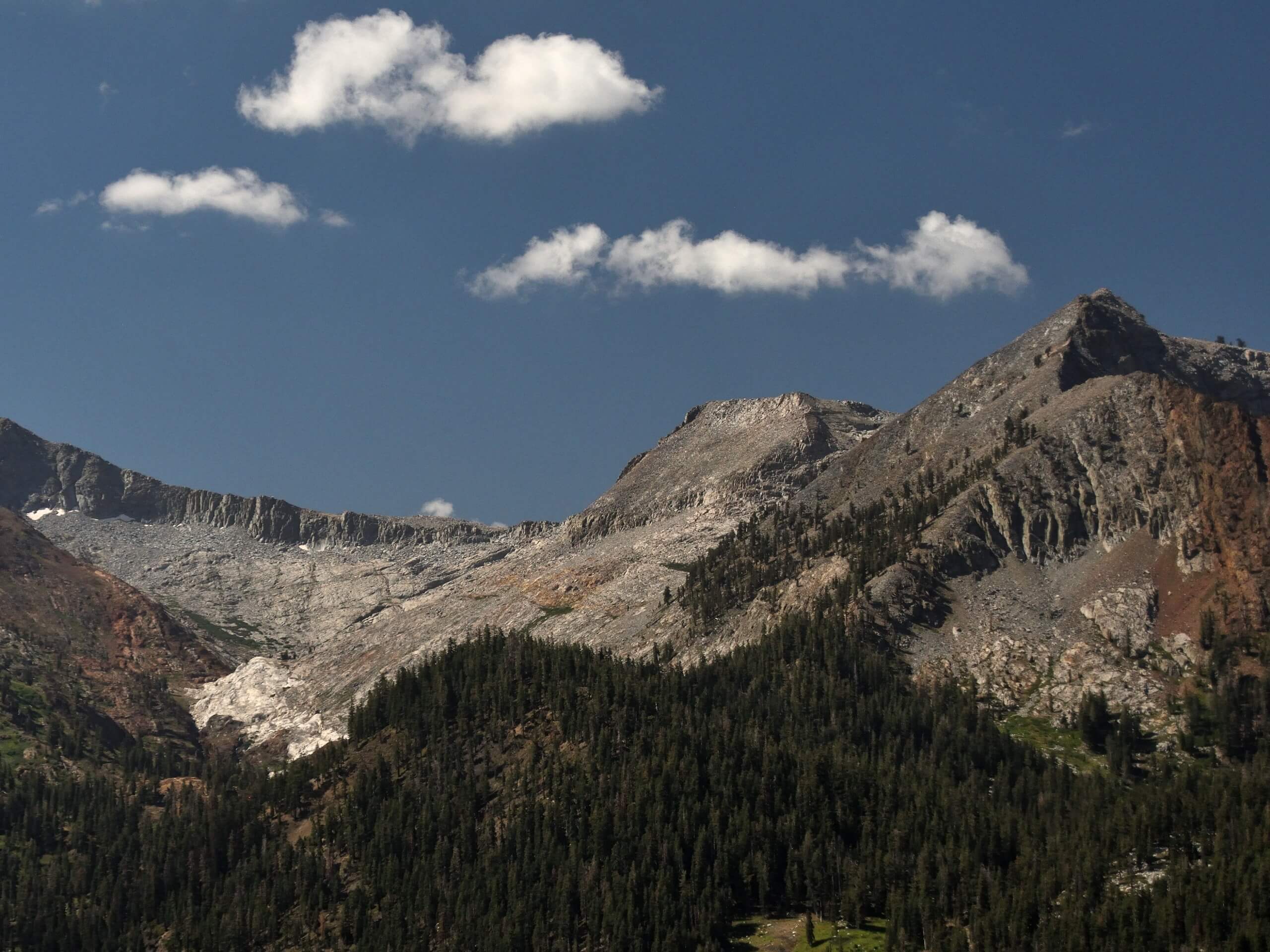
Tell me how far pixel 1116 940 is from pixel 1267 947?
1612cm

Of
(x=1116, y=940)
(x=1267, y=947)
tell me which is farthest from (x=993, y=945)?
(x=1267, y=947)

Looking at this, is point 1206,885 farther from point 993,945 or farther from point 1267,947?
point 993,945

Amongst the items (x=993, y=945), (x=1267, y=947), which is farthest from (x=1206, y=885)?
(x=993, y=945)

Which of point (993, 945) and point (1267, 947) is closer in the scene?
point (1267, 947)

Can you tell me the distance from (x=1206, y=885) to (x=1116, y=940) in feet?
43.3

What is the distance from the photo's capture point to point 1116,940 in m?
192

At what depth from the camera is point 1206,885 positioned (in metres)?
196

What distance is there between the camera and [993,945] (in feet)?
649

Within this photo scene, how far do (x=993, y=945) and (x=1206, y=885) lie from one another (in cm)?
2553

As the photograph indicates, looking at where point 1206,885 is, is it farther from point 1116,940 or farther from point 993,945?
point 993,945

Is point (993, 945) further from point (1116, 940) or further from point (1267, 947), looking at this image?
point (1267, 947)

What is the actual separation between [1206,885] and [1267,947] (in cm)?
1192

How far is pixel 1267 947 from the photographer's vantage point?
185 meters
